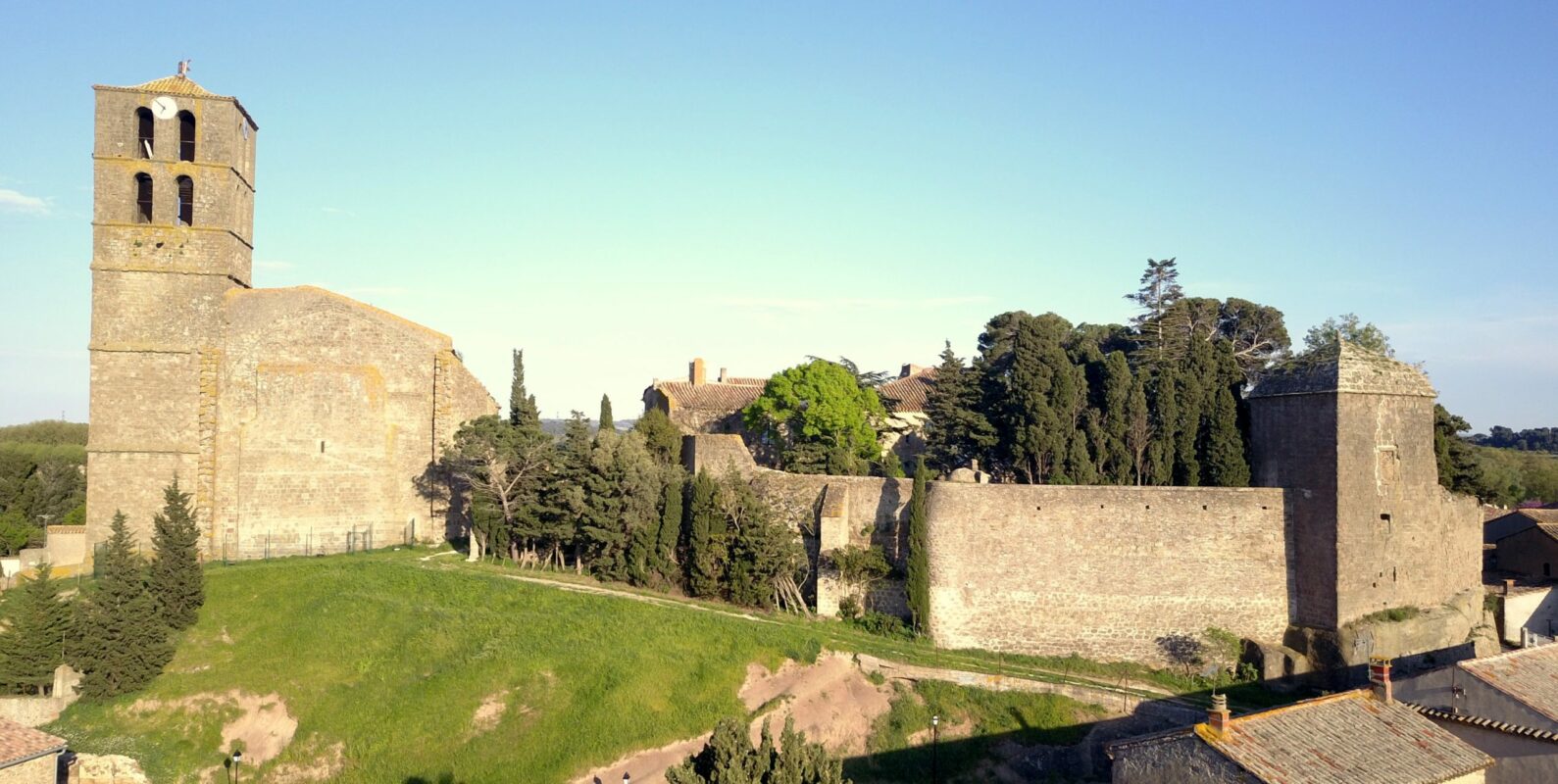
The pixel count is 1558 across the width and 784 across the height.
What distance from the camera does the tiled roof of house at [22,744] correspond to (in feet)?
58.2

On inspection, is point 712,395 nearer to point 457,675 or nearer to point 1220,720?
point 457,675

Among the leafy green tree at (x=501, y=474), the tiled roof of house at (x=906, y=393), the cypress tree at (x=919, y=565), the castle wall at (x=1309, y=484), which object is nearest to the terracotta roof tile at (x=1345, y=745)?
the castle wall at (x=1309, y=484)

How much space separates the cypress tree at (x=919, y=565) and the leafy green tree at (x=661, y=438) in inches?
315

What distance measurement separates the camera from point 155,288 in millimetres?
30703

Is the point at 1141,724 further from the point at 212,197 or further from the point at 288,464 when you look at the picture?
the point at 212,197

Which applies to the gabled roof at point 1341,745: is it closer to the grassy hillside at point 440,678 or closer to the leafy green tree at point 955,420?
the grassy hillside at point 440,678

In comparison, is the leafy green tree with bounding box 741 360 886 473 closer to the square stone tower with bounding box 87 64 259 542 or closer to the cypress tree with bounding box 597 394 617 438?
the cypress tree with bounding box 597 394 617 438

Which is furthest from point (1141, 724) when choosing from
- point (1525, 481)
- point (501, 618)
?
point (1525, 481)

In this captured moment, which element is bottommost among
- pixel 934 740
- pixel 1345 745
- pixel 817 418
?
pixel 934 740

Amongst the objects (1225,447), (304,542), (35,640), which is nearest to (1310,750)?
(1225,447)

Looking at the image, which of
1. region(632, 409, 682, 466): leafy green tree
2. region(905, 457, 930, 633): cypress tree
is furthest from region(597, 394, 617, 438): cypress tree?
region(905, 457, 930, 633): cypress tree

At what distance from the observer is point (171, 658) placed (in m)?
23.7

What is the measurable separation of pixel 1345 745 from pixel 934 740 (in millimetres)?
7896

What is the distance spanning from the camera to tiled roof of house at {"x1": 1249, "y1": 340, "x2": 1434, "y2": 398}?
81.3 ft
